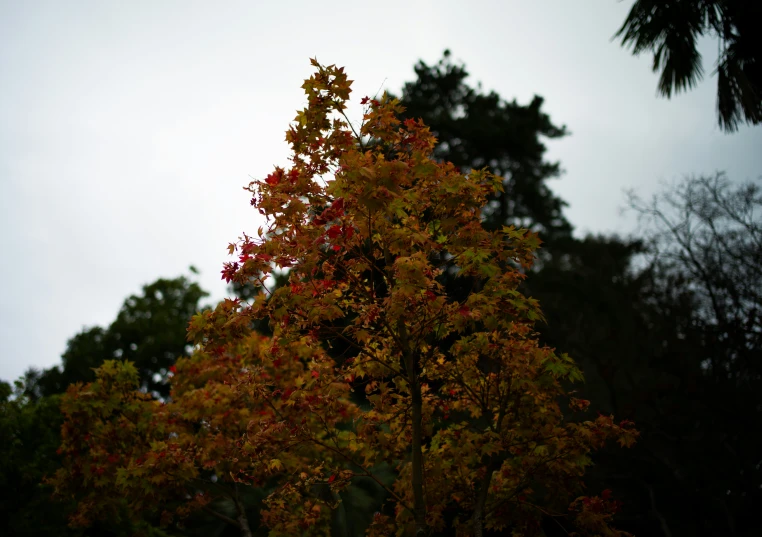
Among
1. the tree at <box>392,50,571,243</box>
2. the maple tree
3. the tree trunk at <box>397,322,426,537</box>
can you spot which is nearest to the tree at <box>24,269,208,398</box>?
the tree at <box>392,50,571,243</box>

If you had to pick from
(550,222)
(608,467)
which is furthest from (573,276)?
(608,467)

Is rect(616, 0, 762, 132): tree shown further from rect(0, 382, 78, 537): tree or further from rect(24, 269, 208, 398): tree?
rect(24, 269, 208, 398): tree

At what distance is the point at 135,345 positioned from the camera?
2672 centimetres

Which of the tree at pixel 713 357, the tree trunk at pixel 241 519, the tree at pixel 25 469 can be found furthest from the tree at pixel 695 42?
the tree at pixel 25 469

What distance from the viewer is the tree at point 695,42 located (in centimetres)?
906

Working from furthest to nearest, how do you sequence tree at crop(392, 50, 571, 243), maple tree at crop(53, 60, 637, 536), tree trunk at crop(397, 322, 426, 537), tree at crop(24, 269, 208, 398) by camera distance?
1. tree at crop(24, 269, 208, 398)
2. tree at crop(392, 50, 571, 243)
3. tree trunk at crop(397, 322, 426, 537)
4. maple tree at crop(53, 60, 637, 536)

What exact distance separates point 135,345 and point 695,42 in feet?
83.5

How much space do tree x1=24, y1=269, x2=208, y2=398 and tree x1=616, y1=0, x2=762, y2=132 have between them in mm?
23008

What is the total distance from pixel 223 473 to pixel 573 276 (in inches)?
758

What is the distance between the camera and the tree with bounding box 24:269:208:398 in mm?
25781

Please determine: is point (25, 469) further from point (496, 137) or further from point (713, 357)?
point (496, 137)

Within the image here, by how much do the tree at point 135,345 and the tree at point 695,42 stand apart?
2301 cm

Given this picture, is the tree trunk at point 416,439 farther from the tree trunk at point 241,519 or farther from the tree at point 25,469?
the tree at point 25,469

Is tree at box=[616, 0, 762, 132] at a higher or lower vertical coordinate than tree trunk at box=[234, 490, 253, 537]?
higher
